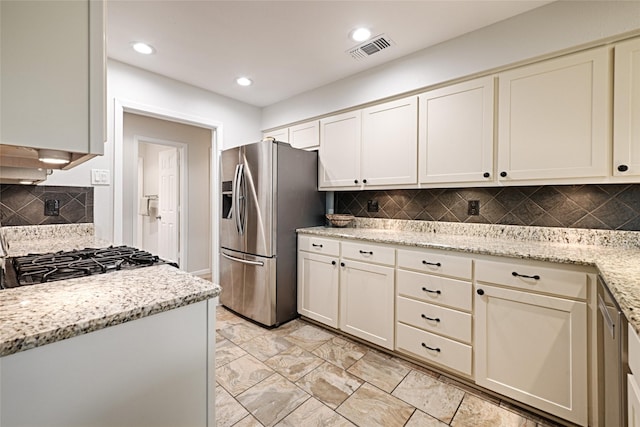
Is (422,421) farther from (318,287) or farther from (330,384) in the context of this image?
(318,287)

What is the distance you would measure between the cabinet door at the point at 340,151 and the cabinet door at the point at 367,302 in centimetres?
85

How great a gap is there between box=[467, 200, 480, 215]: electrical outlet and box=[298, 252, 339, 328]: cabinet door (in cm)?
116

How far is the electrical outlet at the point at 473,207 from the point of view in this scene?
229 cm

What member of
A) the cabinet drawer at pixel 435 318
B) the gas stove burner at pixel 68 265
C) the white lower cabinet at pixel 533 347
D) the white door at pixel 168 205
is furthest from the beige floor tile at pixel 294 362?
the white door at pixel 168 205

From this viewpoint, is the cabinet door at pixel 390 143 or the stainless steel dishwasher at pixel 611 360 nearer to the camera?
the stainless steel dishwasher at pixel 611 360

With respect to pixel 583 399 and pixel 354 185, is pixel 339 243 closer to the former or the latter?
pixel 354 185

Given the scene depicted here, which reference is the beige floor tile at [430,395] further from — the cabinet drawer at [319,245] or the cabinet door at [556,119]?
the cabinet door at [556,119]

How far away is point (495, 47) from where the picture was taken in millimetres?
1946

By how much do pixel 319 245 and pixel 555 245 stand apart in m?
1.69

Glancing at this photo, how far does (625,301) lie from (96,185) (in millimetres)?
3235

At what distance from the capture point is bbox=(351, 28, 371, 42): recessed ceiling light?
205 cm

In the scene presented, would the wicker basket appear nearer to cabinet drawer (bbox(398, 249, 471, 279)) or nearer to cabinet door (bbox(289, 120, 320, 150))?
cabinet door (bbox(289, 120, 320, 150))

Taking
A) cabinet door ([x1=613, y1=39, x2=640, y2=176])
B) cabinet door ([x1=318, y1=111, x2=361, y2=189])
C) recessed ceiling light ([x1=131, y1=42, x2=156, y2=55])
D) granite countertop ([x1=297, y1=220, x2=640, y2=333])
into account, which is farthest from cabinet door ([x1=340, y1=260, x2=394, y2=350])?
recessed ceiling light ([x1=131, y1=42, x2=156, y2=55])

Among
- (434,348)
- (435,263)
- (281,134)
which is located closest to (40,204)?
(281,134)
